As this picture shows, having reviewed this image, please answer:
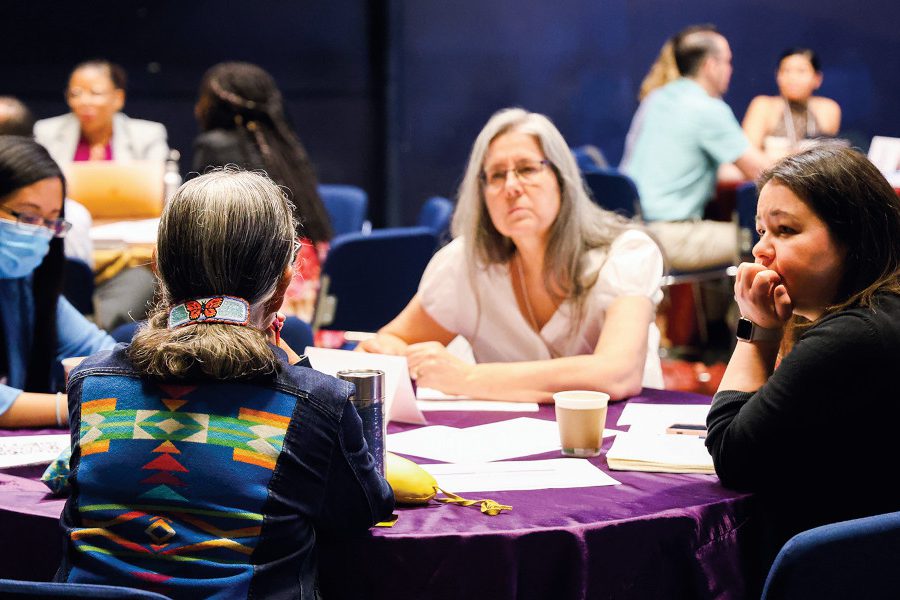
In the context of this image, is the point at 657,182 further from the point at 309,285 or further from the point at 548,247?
the point at 548,247

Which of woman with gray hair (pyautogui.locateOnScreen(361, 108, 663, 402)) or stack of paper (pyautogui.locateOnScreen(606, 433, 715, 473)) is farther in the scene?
woman with gray hair (pyautogui.locateOnScreen(361, 108, 663, 402))

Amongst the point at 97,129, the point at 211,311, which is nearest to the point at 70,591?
the point at 211,311

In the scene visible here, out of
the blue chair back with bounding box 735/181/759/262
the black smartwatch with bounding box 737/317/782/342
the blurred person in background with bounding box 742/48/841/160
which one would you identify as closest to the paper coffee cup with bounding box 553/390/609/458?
the black smartwatch with bounding box 737/317/782/342

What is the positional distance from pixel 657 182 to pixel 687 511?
444 centimetres

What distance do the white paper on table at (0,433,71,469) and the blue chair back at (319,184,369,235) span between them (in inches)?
148

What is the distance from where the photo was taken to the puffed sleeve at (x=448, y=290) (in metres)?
3.09

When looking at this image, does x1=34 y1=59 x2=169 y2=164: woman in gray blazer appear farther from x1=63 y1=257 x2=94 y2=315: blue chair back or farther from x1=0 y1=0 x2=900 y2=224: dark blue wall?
x1=63 y1=257 x2=94 y2=315: blue chair back

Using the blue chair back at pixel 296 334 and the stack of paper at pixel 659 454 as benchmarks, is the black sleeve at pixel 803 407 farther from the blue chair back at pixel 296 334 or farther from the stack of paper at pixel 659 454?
the blue chair back at pixel 296 334

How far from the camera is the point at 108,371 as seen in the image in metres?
1.59

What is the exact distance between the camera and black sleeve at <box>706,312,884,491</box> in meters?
1.78

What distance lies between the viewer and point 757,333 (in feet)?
6.74

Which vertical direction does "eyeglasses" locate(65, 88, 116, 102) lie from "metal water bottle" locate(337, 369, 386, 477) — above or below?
above

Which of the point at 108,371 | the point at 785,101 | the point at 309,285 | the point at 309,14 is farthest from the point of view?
the point at 309,14

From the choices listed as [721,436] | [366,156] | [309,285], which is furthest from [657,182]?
[721,436]
